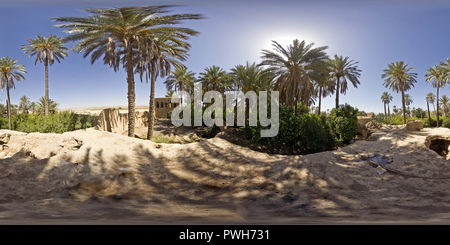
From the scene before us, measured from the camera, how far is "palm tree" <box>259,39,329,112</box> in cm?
1694

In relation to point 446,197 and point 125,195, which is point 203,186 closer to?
point 125,195

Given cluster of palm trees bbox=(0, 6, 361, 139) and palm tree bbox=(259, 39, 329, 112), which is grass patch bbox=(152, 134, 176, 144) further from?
palm tree bbox=(259, 39, 329, 112)

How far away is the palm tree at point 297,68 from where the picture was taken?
16.9 m

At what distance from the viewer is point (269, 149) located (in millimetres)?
13742

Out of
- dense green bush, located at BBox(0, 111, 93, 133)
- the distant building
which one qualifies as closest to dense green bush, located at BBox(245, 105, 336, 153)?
dense green bush, located at BBox(0, 111, 93, 133)

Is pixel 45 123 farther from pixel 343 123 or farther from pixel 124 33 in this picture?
pixel 343 123

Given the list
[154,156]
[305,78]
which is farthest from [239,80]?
[154,156]

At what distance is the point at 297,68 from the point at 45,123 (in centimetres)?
1676

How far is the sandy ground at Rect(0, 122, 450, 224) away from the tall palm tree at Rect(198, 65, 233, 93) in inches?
539

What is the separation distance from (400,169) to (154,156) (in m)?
9.46

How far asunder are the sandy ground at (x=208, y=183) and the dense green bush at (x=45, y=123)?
17.2 feet

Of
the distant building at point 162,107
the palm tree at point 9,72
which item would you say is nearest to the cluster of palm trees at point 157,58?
the palm tree at point 9,72

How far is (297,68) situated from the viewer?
17.3 metres

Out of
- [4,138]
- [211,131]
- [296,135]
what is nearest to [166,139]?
[211,131]
